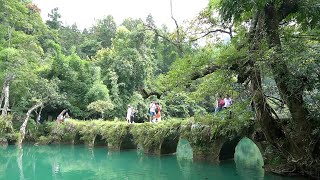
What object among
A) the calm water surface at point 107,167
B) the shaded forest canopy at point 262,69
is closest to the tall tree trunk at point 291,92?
the shaded forest canopy at point 262,69

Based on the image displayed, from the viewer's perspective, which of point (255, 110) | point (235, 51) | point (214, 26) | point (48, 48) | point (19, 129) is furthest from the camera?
point (48, 48)

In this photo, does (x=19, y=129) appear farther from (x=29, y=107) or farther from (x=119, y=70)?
(x=119, y=70)

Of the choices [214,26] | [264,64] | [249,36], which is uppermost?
[214,26]

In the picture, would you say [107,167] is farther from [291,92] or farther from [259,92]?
[291,92]

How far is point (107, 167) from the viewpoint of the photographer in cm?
1661

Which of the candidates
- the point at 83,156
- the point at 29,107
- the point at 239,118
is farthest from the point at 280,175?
the point at 29,107

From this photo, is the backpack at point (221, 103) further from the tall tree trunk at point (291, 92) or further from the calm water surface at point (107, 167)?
the tall tree trunk at point (291, 92)

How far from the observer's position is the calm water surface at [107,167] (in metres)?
13.9

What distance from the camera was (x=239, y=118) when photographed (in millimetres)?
11594

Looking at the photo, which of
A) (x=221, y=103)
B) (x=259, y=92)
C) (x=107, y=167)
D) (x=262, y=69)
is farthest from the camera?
(x=107, y=167)

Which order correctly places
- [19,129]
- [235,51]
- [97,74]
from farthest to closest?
[97,74]
[19,129]
[235,51]

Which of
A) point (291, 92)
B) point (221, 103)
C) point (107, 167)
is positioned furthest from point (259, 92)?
point (107, 167)

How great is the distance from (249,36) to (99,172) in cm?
880

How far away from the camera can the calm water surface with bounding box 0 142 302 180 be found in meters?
13.9
